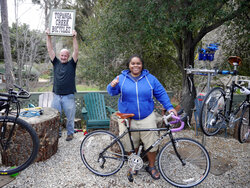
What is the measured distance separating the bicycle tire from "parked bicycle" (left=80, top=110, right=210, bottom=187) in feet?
3.09

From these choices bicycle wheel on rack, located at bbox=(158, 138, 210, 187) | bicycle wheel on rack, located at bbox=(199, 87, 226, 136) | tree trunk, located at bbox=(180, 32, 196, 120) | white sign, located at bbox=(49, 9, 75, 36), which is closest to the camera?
bicycle wheel on rack, located at bbox=(158, 138, 210, 187)

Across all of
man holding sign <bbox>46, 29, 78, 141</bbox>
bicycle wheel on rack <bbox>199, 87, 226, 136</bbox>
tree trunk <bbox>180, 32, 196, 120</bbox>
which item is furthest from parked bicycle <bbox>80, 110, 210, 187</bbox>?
tree trunk <bbox>180, 32, 196, 120</bbox>

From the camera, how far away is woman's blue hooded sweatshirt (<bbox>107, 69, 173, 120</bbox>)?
8.21ft

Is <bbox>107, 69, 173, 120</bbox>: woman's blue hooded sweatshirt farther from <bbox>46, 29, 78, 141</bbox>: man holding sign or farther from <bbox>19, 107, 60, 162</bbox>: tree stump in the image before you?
<bbox>46, 29, 78, 141</bbox>: man holding sign

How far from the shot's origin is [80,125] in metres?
5.21

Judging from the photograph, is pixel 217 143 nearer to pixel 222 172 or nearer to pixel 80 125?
pixel 222 172

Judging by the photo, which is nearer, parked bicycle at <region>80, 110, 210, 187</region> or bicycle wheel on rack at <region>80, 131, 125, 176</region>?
parked bicycle at <region>80, 110, 210, 187</region>

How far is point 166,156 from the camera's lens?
8.50 ft

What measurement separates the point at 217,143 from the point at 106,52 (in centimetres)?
381

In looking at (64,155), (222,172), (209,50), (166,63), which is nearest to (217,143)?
(222,172)

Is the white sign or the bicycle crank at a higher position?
the white sign

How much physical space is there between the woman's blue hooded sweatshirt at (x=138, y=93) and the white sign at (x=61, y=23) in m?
1.64

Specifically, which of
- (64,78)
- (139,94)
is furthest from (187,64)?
(64,78)

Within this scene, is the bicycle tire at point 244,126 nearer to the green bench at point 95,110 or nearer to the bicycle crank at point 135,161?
the bicycle crank at point 135,161
